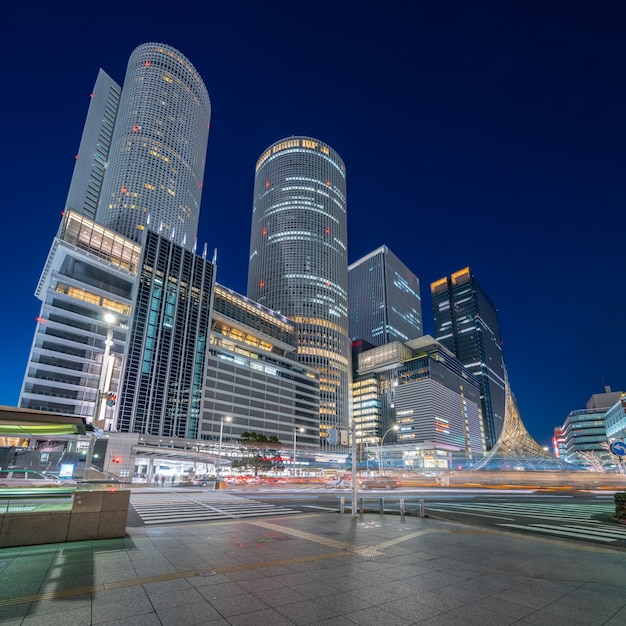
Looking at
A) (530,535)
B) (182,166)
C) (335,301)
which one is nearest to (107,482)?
(530,535)

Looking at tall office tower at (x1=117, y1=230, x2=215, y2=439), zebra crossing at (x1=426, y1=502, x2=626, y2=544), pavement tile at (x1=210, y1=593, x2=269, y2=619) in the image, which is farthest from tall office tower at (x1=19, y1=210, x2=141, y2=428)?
pavement tile at (x1=210, y1=593, x2=269, y2=619)

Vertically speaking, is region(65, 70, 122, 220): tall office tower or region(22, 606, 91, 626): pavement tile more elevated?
region(65, 70, 122, 220): tall office tower

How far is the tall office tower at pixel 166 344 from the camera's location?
9419 cm

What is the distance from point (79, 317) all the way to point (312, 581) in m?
93.4

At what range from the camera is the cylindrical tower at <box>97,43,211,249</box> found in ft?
461

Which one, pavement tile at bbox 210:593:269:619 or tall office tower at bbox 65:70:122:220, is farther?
tall office tower at bbox 65:70:122:220

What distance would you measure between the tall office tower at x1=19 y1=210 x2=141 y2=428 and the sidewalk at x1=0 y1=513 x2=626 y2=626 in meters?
67.5

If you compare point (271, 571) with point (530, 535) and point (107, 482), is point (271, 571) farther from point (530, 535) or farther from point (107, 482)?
point (530, 535)

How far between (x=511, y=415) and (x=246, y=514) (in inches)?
2834

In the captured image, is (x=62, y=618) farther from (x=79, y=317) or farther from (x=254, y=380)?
(x=254, y=380)

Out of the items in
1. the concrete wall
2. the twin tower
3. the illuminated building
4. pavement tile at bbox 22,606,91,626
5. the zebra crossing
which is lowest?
the zebra crossing

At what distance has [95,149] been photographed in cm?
16025

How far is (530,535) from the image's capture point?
46.3ft

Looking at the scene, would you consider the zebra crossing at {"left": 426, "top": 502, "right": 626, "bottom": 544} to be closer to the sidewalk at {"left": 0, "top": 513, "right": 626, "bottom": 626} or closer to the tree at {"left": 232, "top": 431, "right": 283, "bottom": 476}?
the sidewalk at {"left": 0, "top": 513, "right": 626, "bottom": 626}
